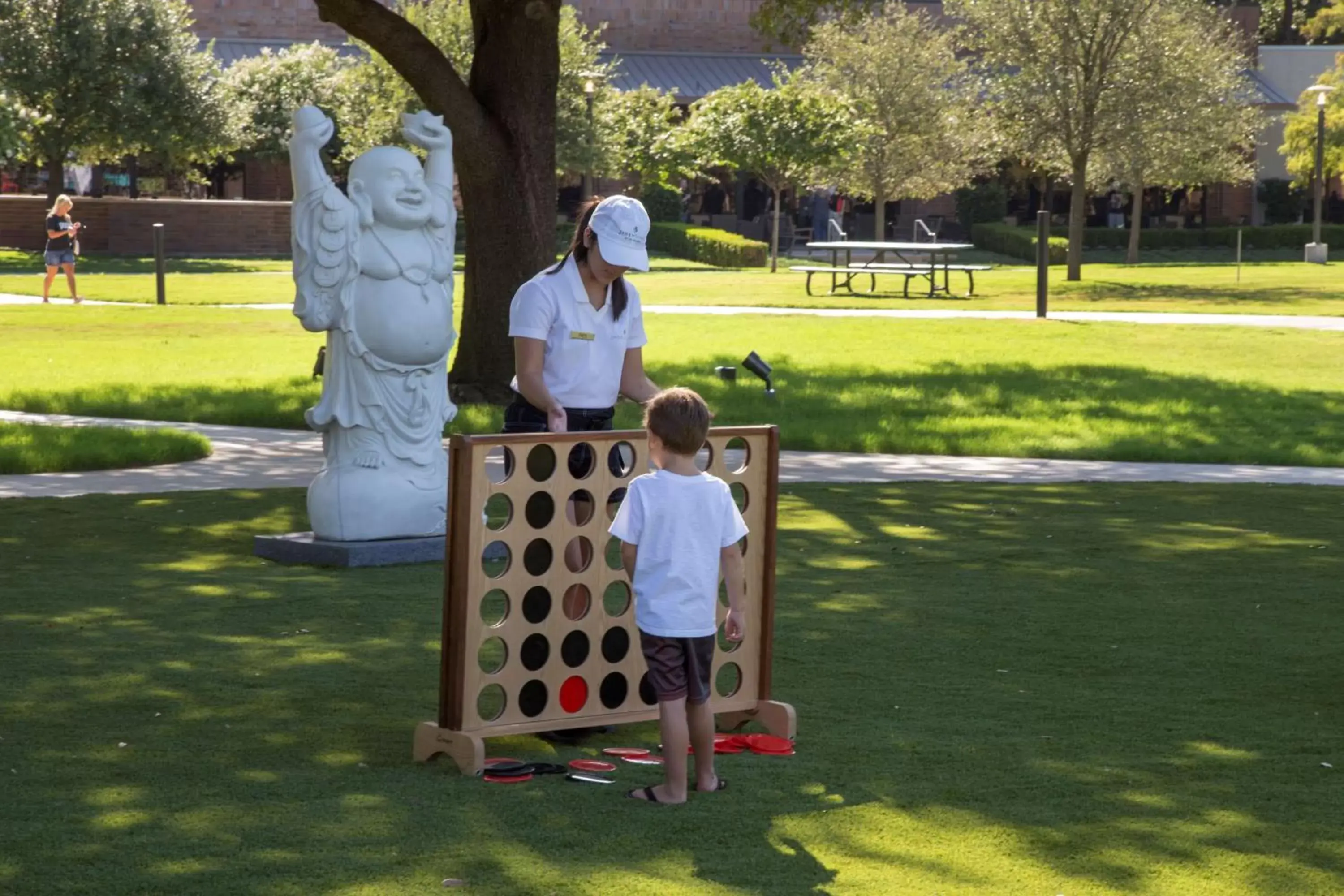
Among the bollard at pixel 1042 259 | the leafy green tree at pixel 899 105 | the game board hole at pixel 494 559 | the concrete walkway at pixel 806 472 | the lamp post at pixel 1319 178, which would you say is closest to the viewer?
the game board hole at pixel 494 559

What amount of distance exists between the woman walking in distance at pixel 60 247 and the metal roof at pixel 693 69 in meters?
29.9

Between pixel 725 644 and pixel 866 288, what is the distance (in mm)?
31412

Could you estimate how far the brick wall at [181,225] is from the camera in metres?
45.6

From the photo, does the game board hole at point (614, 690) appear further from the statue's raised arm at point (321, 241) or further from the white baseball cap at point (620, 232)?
the statue's raised arm at point (321, 241)

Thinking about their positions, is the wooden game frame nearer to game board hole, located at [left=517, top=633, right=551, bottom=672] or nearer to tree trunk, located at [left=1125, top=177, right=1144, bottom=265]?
game board hole, located at [left=517, top=633, right=551, bottom=672]

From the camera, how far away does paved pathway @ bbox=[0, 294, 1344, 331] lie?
2656 centimetres

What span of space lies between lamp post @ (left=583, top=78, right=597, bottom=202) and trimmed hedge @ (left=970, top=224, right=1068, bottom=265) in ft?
37.4

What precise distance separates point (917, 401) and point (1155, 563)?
763cm

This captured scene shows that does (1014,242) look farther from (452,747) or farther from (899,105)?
(452,747)

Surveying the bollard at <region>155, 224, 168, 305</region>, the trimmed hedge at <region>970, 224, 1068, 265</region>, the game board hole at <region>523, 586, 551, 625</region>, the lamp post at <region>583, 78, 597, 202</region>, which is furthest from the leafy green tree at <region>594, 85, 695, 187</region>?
the game board hole at <region>523, 586, 551, 625</region>

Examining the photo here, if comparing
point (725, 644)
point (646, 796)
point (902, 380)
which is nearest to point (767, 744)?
point (725, 644)

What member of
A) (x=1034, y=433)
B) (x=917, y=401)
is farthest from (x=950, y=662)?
(x=917, y=401)

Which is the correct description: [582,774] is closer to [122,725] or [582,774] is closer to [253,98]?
[122,725]

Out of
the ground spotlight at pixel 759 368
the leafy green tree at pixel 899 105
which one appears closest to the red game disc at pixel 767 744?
the ground spotlight at pixel 759 368
